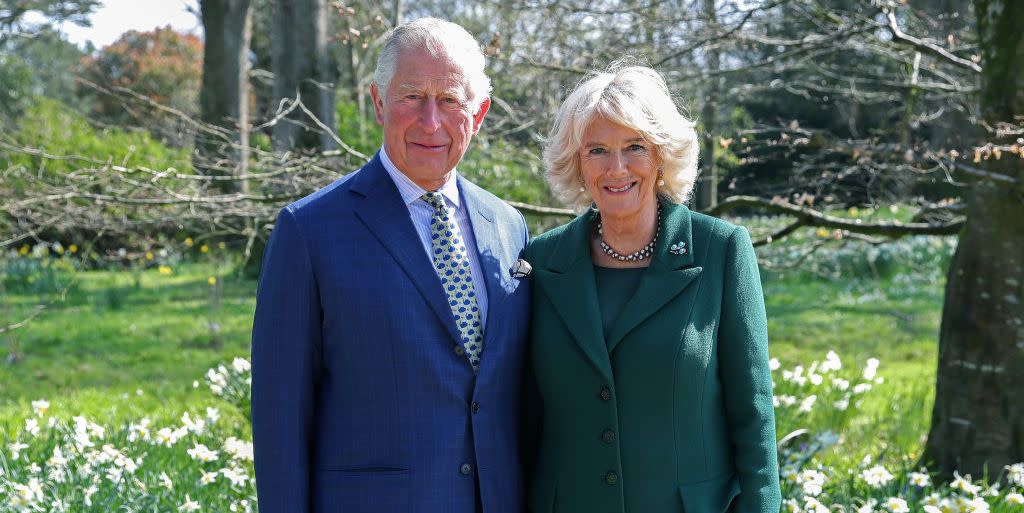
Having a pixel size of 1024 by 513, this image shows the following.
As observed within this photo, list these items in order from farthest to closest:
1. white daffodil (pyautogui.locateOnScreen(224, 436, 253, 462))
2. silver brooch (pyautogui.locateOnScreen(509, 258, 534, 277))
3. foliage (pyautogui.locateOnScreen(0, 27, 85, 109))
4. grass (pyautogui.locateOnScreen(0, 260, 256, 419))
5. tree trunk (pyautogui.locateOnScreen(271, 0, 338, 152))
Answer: foliage (pyautogui.locateOnScreen(0, 27, 85, 109)) → tree trunk (pyautogui.locateOnScreen(271, 0, 338, 152)) → grass (pyautogui.locateOnScreen(0, 260, 256, 419)) → white daffodil (pyautogui.locateOnScreen(224, 436, 253, 462)) → silver brooch (pyautogui.locateOnScreen(509, 258, 534, 277))

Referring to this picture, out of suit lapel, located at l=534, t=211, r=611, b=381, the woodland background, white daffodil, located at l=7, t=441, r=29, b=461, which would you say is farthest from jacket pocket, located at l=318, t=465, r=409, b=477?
white daffodil, located at l=7, t=441, r=29, b=461

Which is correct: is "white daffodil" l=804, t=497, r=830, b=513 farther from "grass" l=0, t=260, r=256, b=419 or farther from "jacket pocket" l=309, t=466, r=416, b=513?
"grass" l=0, t=260, r=256, b=419

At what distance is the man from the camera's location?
209cm

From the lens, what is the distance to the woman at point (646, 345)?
87.2 inches

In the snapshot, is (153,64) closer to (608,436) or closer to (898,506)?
(898,506)

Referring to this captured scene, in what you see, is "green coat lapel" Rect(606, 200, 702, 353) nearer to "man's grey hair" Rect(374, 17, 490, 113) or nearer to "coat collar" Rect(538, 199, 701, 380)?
"coat collar" Rect(538, 199, 701, 380)

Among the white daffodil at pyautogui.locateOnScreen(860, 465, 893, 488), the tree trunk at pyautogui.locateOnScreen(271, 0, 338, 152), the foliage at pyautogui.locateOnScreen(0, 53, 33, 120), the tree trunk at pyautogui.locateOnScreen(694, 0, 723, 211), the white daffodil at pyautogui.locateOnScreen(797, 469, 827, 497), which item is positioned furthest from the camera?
the foliage at pyautogui.locateOnScreen(0, 53, 33, 120)

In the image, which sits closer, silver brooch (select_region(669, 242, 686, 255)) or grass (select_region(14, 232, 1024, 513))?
silver brooch (select_region(669, 242, 686, 255))

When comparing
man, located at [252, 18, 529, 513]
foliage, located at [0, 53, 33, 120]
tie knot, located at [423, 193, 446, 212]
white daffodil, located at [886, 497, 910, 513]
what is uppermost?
foliage, located at [0, 53, 33, 120]

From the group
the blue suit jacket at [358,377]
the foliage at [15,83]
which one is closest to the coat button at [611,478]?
the blue suit jacket at [358,377]

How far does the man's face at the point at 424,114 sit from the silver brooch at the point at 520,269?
304 millimetres

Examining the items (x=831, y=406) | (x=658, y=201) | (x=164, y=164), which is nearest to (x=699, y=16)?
(x=831, y=406)

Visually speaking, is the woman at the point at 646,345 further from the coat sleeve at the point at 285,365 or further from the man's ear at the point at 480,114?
the coat sleeve at the point at 285,365

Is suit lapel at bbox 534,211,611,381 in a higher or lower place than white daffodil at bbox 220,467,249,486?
higher
